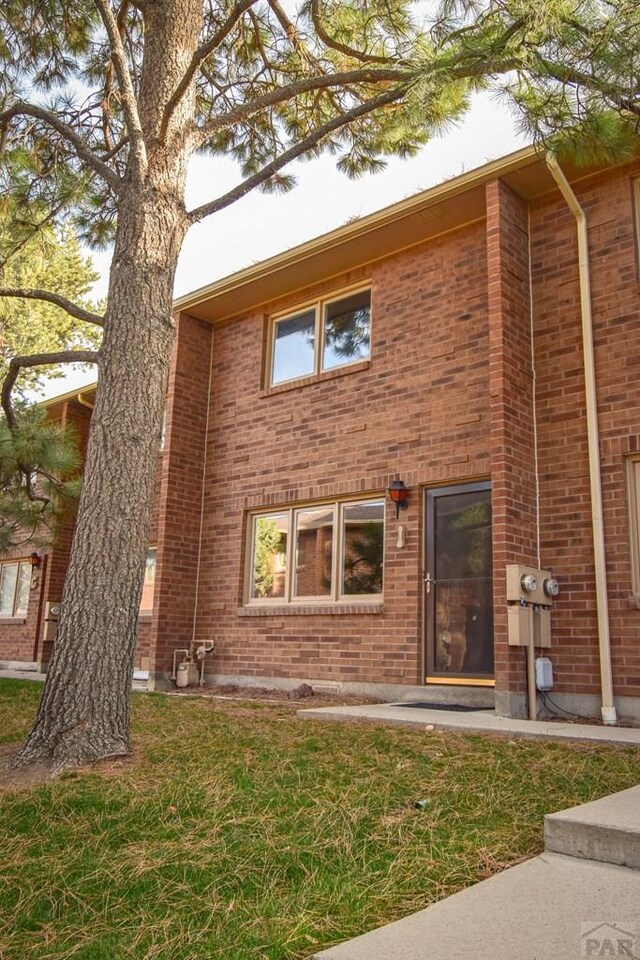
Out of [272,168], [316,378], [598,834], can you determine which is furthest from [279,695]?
[598,834]

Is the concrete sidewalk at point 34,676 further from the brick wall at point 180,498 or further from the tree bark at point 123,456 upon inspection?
the tree bark at point 123,456

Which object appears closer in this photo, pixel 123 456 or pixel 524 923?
pixel 524 923

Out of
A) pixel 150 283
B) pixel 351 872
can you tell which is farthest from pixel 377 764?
pixel 150 283

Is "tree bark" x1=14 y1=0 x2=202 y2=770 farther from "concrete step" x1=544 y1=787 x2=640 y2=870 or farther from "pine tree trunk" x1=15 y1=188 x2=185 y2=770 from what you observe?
"concrete step" x1=544 y1=787 x2=640 y2=870

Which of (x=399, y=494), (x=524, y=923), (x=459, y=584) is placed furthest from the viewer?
(x=399, y=494)

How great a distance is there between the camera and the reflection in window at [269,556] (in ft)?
32.1

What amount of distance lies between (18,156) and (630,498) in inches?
238

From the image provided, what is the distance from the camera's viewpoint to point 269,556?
997 centimetres

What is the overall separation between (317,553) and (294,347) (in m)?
2.80

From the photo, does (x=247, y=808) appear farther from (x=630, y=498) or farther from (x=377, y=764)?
(x=630, y=498)

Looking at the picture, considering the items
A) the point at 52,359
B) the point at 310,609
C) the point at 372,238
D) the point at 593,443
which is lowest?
the point at 310,609

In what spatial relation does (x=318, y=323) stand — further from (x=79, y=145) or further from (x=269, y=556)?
(x=79, y=145)

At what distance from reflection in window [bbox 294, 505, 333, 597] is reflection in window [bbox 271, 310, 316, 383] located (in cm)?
185

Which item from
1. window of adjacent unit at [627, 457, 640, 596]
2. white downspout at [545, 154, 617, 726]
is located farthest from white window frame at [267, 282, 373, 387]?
window of adjacent unit at [627, 457, 640, 596]
